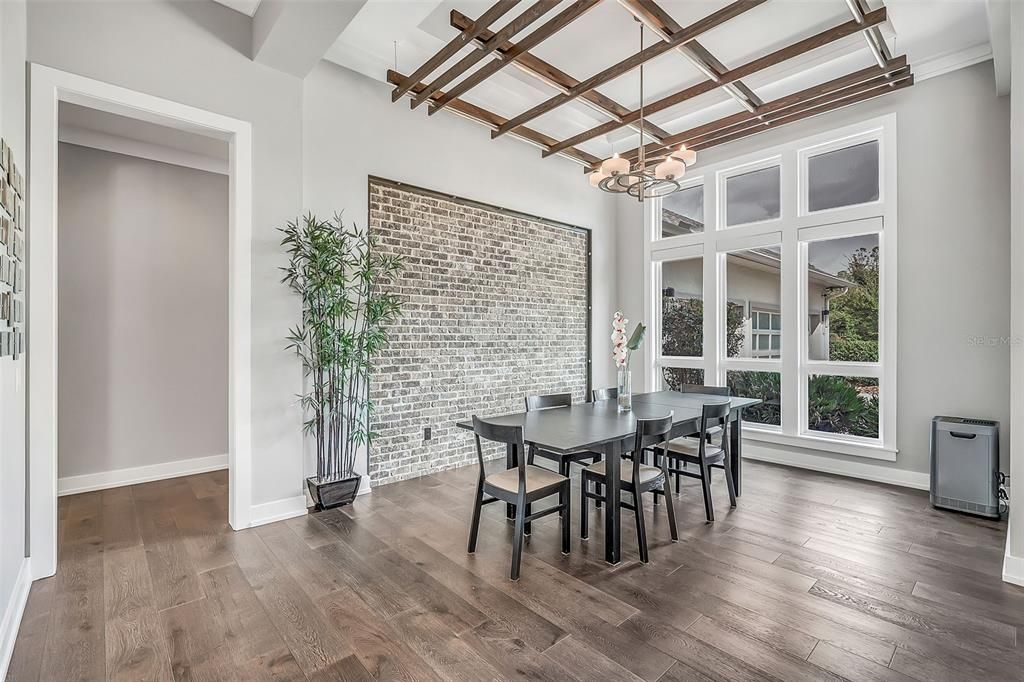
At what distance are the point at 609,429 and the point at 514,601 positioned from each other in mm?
1083

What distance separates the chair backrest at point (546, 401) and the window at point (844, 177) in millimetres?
3191

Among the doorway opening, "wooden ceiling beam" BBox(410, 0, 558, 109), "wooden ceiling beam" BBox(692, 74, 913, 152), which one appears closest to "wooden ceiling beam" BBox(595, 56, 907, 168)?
"wooden ceiling beam" BBox(692, 74, 913, 152)

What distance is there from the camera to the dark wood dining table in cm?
274

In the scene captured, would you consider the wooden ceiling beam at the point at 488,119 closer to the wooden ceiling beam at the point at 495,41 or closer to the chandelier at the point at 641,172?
the wooden ceiling beam at the point at 495,41

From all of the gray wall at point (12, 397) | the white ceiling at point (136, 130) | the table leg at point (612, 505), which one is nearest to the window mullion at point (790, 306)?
the table leg at point (612, 505)

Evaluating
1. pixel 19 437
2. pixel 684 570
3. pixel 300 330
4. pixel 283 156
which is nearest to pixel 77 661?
pixel 19 437

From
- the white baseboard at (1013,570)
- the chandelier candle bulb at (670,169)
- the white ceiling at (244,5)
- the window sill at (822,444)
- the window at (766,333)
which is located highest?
the white ceiling at (244,5)

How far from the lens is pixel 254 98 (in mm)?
3438

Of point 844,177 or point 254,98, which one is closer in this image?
point 254,98

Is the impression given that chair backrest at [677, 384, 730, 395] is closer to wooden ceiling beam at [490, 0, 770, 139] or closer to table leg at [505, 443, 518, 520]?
table leg at [505, 443, 518, 520]

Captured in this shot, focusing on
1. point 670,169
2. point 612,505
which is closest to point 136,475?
point 612,505

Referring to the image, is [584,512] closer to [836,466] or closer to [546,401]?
[546,401]

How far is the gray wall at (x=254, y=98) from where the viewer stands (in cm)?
292

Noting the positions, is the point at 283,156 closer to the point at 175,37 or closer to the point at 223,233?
the point at 175,37
